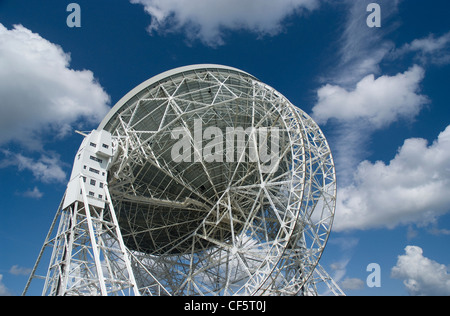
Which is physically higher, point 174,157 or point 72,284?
point 174,157

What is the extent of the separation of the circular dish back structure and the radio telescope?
8 centimetres

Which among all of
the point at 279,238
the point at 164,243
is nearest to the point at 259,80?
the point at 279,238

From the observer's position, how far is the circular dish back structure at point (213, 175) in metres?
22.9

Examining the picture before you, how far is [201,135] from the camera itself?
2608 centimetres

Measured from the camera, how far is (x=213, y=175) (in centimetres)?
2822

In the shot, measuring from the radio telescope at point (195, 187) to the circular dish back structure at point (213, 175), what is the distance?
8 centimetres

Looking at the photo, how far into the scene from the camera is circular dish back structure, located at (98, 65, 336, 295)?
2291cm

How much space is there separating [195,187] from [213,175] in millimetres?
1554

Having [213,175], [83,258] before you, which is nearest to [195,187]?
[213,175]

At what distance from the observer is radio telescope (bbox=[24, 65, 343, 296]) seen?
20.6m
